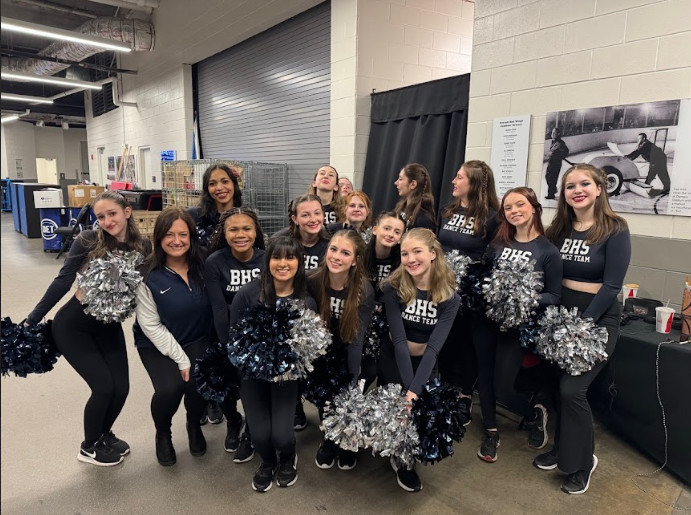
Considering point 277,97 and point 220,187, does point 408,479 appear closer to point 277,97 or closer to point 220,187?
point 220,187

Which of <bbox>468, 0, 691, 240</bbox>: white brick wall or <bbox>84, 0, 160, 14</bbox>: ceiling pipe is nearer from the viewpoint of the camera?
<bbox>468, 0, 691, 240</bbox>: white brick wall

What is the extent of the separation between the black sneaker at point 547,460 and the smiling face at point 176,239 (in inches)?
82.0

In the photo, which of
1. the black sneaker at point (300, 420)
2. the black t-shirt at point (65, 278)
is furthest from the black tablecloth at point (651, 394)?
the black t-shirt at point (65, 278)

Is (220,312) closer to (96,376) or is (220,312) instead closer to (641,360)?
(96,376)

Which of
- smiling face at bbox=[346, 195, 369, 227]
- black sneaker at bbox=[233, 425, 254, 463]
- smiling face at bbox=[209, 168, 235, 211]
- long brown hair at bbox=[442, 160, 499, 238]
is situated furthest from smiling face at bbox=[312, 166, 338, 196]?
black sneaker at bbox=[233, 425, 254, 463]

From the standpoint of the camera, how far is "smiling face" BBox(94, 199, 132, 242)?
2256 millimetres

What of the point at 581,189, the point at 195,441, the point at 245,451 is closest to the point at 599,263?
the point at 581,189

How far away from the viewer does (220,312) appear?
2.33 metres

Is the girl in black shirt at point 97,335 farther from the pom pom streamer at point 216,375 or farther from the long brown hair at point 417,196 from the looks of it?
the long brown hair at point 417,196

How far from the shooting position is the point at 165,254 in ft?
7.55

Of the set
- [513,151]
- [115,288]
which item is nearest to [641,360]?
[513,151]

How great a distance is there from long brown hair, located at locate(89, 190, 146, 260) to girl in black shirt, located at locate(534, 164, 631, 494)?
6.94 ft

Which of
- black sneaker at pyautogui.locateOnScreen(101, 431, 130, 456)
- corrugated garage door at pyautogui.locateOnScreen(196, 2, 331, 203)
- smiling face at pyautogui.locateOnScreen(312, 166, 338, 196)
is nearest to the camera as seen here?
black sneaker at pyautogui.locateOnScreen(101, 431, 130, 456)

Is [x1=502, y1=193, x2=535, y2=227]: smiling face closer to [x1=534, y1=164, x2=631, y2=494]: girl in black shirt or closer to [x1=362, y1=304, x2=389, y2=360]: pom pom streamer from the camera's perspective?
[x1=534, y1=164, x2=631, y2=494]: girl in black shirt
